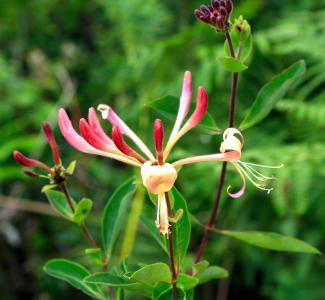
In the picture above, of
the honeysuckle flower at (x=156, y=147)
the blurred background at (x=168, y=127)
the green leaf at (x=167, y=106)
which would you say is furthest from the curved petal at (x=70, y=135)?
the blurred background at (x=168, y=127)

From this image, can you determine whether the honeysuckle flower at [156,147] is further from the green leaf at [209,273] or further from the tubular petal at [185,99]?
the green leaf at [209,273]

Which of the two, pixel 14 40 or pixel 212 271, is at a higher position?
pixel 14 40

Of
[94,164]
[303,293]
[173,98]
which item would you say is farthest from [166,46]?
[173,98]

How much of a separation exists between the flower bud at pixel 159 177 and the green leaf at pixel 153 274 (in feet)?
0.26

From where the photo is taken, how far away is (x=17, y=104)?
79.8 inches

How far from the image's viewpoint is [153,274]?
0.49 metres

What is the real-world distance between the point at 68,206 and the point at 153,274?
157 mm

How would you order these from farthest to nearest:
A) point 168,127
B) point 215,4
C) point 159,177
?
point 168,127 → point 215,4 → point 159,177

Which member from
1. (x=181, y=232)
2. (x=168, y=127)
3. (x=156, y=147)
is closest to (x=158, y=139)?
(x=156, y=147)

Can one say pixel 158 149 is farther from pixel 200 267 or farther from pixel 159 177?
pixel 200 267

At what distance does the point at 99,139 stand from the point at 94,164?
1498 millimetres

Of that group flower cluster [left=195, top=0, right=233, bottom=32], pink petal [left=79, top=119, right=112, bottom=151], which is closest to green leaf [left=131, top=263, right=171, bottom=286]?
pink petal [left=79, top=119, right=112, bottom=151]

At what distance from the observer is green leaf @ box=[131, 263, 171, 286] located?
47 cm

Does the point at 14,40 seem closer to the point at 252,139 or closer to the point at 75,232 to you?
the point at 75,232
